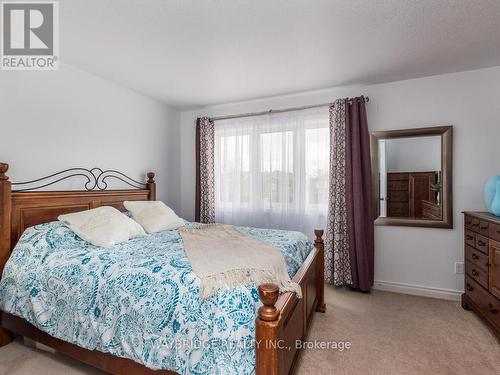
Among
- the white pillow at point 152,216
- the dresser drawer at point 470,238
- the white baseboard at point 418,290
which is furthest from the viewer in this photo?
the white baseboard at point 418,290

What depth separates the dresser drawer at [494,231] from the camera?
80.7 inches

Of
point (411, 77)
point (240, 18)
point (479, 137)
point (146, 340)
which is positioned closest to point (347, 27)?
point (240, 18)

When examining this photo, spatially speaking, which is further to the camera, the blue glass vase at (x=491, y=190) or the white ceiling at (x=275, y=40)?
the blue glass vase at (x=491, y=190)

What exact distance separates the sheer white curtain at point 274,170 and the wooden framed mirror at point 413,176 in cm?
65

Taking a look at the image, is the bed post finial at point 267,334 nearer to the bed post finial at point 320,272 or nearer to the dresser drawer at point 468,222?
the bed post finial at point 320,272

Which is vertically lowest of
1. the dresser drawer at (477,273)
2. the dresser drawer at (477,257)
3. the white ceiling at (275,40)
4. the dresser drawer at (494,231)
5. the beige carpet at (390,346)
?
the beige carpet at (390,346)

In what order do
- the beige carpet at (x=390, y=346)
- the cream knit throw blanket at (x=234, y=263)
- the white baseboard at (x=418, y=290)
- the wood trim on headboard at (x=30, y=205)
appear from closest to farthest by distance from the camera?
the cream knit throw blanket at (x=234, y=263) < the beige carpet at (x=390, y=346) < the wood trim on headboard at (x=30, y=205) < the white baseboard at (x=418, y=290)

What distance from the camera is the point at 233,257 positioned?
169cm

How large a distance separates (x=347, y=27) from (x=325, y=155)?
1.57 metres

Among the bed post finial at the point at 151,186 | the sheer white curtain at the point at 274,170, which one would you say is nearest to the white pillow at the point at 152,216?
the bed post finial at the point at 151,186

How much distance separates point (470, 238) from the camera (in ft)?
8.30

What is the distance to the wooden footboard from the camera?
114 cm

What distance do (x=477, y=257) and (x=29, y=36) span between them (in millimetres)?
4416

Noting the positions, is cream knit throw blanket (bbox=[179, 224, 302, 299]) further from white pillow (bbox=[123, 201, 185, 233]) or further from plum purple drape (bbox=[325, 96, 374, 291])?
plum purple drape (bbox=[325, 96, 374, 291])
